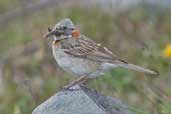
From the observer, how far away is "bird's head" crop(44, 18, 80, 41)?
25.8ft

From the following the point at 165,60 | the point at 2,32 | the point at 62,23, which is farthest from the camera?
the point at 2,32

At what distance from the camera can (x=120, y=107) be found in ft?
23.0

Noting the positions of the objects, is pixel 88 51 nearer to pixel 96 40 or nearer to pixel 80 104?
pixel 80 104

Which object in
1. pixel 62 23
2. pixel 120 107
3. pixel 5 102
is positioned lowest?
pixel 5 102

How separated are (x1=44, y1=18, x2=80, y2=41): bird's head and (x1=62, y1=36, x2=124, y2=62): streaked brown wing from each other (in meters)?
0.11

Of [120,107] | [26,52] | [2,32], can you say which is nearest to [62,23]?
[120,107]

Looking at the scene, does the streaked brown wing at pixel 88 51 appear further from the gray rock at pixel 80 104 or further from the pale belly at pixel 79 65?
the gray rock at pixel 80 104

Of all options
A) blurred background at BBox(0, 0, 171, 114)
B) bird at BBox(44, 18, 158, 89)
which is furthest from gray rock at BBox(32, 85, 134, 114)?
blurred background at BBox(0, 0, 171, 114)

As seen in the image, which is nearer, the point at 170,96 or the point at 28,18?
the point at 170,96

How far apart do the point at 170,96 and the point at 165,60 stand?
31.2 inches

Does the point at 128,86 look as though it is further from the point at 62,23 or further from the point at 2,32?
the point at 2,32

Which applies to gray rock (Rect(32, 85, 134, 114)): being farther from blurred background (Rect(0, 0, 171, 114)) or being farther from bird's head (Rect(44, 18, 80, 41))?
bird's head (Rect(44, 18, 80, 41))

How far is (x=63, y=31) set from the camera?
7969 mm

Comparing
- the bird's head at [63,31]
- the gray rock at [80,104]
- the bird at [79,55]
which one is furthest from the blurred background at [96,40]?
the bird's head at [63,31]
